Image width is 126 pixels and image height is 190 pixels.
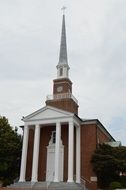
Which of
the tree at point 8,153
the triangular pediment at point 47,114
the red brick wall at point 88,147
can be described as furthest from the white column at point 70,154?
the tree at point 8,153

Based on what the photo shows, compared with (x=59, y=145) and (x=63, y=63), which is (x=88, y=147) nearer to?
(x=59, y=145)

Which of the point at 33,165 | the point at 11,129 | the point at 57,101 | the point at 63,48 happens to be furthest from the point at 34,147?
the point at 63,48

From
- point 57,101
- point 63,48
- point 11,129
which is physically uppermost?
point 63,48

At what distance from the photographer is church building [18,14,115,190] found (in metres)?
34.2

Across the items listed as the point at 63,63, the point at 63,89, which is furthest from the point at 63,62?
the point at 63,89

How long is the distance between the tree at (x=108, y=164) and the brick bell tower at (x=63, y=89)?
22.1ft

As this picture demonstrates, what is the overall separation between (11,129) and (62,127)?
21.0ft

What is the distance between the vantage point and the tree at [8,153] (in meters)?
36.1

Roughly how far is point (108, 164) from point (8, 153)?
468 inches

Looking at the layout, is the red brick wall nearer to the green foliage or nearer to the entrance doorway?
the entrance doorway

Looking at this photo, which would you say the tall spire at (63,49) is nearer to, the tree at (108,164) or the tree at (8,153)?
the tree at (8,153)

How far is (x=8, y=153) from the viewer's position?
3669 cm

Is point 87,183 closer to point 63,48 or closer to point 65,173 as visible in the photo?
point 65,173

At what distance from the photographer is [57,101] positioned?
39.6 meters
